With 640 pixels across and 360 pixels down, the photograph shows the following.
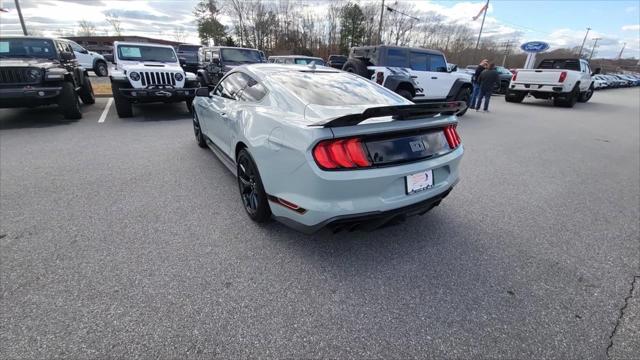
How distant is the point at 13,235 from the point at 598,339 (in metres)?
4.48

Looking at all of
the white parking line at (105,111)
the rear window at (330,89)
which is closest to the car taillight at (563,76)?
the rear window at (330,89)

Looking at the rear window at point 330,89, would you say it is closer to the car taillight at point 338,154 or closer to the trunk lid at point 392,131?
the trunk lid at point 392,131

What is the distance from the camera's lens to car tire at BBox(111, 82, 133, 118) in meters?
6.74

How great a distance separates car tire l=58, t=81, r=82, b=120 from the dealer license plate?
7591mm

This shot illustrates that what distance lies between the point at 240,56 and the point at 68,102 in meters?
6.24

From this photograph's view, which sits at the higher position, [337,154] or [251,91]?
[251,91]

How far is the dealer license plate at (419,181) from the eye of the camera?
2.18 meters

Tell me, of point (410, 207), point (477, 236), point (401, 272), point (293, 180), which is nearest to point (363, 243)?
point (401, 272)

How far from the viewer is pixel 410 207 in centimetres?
224

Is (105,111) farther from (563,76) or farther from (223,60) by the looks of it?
(563,76)

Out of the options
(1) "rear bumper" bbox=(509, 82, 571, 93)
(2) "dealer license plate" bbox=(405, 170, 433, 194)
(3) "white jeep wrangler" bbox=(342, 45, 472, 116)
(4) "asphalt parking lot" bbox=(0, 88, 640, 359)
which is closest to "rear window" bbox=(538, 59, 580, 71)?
(1) "rear bumper" bbox=(509, 82, 571, 93)

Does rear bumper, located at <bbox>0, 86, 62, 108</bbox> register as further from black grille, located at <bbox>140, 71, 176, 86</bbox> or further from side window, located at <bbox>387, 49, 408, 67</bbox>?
side window, located at <bbox>387, 49, 408, 67</bbox>

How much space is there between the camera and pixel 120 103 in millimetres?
6898

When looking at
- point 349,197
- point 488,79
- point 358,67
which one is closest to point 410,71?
point 358,67
